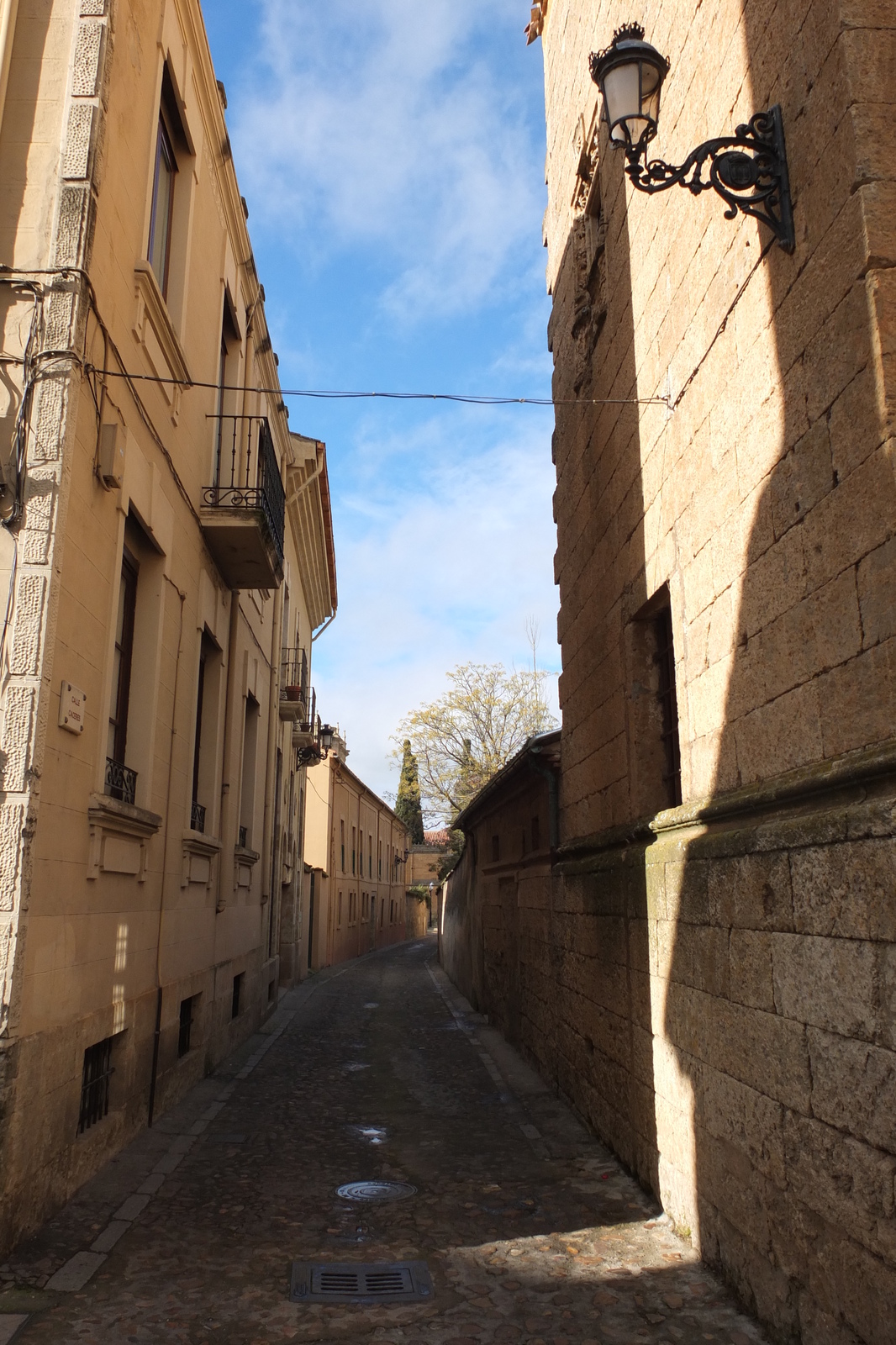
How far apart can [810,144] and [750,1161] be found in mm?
4030

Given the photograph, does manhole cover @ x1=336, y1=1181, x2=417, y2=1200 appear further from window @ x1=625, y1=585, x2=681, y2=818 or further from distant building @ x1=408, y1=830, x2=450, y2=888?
distant building @ x1=408, y1=830, x2=450, y2=888

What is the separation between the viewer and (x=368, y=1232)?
519cm

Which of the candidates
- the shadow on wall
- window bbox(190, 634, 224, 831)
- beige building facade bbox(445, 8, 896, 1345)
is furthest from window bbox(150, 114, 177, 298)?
the shadow on wall

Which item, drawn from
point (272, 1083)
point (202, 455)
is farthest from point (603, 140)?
point (272, 1083)

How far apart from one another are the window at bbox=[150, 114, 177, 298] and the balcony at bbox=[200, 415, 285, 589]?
1.40m

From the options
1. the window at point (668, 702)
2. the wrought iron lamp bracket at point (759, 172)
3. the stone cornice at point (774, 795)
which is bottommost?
the stone cornice at point (774, 795)

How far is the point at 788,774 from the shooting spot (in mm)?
3836

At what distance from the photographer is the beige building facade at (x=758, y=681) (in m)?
3.25

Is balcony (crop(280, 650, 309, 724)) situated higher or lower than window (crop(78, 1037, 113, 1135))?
higher

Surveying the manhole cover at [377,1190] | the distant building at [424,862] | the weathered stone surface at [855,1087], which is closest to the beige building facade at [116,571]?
the manhole cover at [377,1190]

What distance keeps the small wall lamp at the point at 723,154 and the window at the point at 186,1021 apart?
23.6ft

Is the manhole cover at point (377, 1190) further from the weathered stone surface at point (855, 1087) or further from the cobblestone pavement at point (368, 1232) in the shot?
the weathered stone surface at point (855, 1087)

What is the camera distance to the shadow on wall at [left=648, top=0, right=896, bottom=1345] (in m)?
3.16

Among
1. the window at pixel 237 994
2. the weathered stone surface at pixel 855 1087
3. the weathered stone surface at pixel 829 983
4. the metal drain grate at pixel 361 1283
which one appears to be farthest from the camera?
the window at pixel 237 994
